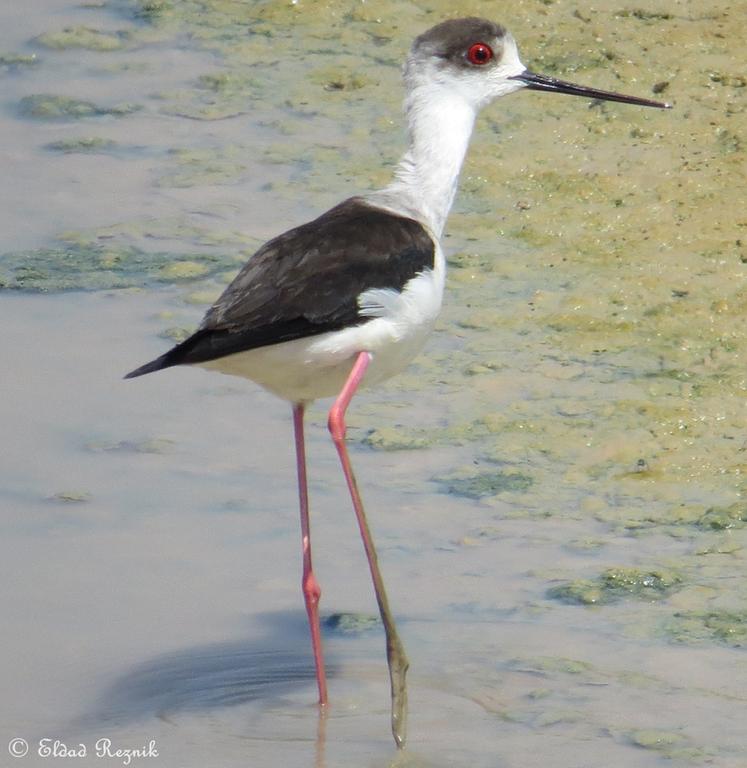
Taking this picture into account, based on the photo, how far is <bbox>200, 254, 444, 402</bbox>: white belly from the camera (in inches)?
116

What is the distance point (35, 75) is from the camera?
19.7 ft

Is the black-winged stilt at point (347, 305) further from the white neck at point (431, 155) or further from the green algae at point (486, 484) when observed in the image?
the green algae at point (486, 484)

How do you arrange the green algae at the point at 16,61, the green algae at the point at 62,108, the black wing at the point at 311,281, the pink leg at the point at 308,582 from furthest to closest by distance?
the green algae at the point at 16,61 < the green algae at the point at 62,108 < the pink leg at the point at 308,582 < the black wing at the point at 311,281

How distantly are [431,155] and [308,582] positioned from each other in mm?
915

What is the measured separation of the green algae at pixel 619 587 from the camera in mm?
3254

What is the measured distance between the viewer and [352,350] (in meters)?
3.02

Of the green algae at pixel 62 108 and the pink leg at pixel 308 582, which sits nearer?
the pink leg at pixel 308 582

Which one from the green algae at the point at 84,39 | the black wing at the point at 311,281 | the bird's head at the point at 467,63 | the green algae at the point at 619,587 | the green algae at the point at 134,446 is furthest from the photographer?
the green algae at the point at 84,39

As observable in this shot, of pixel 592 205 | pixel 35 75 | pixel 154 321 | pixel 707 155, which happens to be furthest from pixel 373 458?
pixel 35 75

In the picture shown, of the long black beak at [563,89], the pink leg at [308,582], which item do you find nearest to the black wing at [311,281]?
the pink leg at [308,582]

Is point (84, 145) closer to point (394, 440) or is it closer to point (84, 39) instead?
point (84, 39)

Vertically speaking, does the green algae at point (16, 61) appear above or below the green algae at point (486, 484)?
above

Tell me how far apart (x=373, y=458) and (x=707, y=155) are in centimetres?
178

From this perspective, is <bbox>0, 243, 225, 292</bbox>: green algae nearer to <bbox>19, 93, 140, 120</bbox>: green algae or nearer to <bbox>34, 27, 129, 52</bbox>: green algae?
<bbox>19, 93, 140, 120</bbox>: green algae
